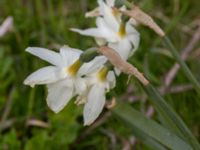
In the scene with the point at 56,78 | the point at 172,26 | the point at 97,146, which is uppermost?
the point at 56,78

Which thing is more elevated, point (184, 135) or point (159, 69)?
point (184, 135)

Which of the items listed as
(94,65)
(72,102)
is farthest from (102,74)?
(72,102)

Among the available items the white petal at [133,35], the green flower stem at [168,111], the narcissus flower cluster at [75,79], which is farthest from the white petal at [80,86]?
the white petal at [133,35]

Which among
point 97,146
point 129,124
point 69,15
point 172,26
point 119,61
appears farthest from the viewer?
point 69,15

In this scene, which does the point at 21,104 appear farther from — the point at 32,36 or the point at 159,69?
the point at 159,69

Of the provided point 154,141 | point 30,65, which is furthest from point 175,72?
point 154,141

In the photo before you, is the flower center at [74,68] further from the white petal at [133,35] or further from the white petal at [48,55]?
the white petal at [133,35]
